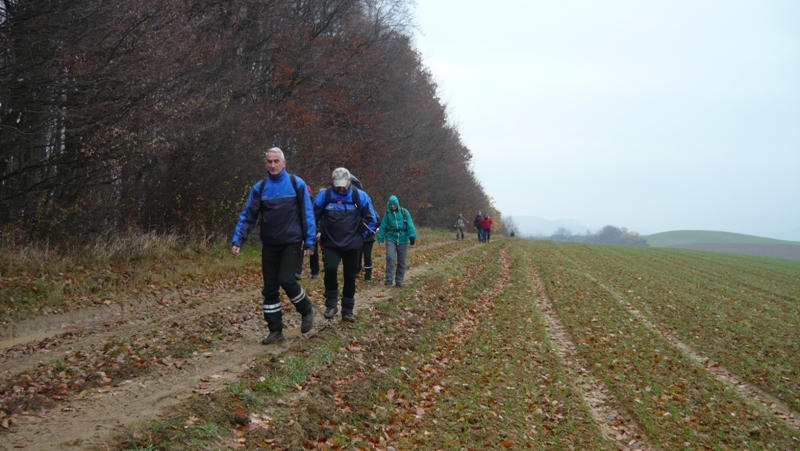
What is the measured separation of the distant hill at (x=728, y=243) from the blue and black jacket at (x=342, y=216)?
93.1 meters

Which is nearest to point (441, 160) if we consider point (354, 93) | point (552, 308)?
point (354, 93)

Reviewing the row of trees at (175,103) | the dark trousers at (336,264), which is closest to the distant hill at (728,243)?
the row of trees at (175,103)

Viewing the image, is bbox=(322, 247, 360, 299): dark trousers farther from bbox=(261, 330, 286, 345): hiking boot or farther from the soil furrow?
the soil furrow

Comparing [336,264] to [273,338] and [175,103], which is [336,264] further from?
[175,103]

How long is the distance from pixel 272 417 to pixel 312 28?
66.9 feet

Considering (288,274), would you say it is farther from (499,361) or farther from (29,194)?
(29,194)

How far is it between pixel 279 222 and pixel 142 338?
7.82 feet

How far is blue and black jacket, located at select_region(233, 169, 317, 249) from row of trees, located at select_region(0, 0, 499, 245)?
227 inches

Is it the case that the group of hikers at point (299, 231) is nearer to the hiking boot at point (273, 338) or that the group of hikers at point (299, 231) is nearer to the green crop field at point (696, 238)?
the hiking boot at point (273, 338)

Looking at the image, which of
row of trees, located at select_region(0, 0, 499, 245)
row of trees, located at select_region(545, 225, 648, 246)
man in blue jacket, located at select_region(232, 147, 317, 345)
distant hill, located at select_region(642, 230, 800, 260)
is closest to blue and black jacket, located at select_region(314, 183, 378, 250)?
man in blue jacket, located at select_region(232, 147, 317, 345)

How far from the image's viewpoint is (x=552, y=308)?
14.5 metres

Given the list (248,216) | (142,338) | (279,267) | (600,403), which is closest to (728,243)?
(600,403)

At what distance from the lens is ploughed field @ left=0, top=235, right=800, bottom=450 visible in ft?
16.5

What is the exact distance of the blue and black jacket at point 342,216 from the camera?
8.14 m
